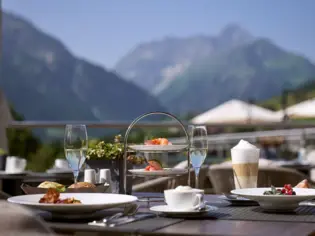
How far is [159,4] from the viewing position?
48969mm

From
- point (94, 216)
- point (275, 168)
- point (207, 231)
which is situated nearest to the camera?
point (207, 231)

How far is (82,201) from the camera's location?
1.73 meters

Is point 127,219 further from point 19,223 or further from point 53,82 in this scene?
point 53,82

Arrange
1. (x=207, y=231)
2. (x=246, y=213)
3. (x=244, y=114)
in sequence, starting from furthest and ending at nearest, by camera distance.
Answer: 1. (x=244, y=114)
2. (x=246, y=213)
3. (x=207, y=231)

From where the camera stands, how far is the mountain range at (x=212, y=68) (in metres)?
44.8

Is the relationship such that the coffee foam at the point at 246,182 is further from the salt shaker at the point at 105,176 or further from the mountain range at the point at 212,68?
the mountain range at the point at 212,68

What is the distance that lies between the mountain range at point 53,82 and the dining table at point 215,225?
138 ft

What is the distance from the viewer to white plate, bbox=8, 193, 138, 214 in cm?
154

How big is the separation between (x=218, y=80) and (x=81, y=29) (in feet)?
32.7

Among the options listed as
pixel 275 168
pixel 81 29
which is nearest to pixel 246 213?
pixel 275 168

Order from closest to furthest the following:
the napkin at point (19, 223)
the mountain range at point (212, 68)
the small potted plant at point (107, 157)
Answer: the napkin at point (19, 223) → the small potted plant at point (107, 157) → the mountain range at point (212, 68)

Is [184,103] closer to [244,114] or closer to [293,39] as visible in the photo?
[293,39]

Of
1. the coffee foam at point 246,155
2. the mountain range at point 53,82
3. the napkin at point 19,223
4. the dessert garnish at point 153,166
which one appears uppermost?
the mountain range at point 53,82

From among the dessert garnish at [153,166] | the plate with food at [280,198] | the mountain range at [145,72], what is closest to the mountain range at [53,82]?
the mountain range at [145,72]
